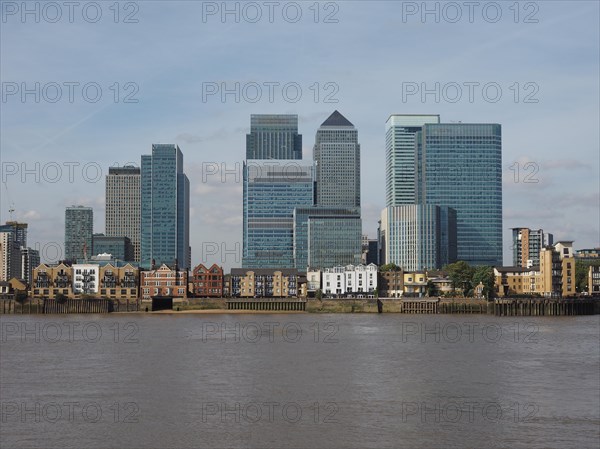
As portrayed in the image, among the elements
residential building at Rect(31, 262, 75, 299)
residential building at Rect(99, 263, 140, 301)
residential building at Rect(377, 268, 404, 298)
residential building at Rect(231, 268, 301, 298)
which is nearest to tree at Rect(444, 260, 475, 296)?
residential building at Rect(377, 268, 404, 298)

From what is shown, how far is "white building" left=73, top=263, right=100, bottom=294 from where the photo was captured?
171 m

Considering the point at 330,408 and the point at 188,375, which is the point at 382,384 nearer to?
the point at 330,408

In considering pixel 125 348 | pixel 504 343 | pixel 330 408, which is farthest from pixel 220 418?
pixel 504 343

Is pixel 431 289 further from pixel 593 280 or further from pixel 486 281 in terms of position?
pixel 593 280

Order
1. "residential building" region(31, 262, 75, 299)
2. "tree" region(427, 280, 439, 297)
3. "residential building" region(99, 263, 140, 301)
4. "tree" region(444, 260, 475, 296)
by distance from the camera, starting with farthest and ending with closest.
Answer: "tree" region(427, 280, 439, 297) → "tree" region(444, 260, 475, 296) → "residential building" region(99, 263, 140, 301) → "residential building" region(31, 262, 75, 299)

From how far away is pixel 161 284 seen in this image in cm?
17312

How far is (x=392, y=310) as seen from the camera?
161 metres

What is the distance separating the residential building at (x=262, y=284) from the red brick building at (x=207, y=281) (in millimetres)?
5199

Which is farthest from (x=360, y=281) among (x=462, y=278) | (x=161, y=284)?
(x=161, y=284)

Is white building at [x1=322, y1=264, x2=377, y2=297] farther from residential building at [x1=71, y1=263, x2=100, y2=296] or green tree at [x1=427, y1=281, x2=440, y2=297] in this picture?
residential building at [x1=71, y1=263, x2=100, y2=296]

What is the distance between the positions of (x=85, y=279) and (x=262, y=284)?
3890 cm

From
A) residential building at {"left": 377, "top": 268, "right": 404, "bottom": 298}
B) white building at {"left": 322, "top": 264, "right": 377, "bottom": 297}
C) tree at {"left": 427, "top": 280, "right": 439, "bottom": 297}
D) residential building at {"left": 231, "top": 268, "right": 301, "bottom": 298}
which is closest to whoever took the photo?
tree at {"left": 427, "top": 280, "right": 439, "bottom": 297}

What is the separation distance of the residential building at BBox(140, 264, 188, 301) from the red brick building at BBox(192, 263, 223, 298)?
7.02 m

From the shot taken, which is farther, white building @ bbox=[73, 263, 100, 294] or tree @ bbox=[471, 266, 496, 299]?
white building @ bbox=[73, 263, 100, 294]
